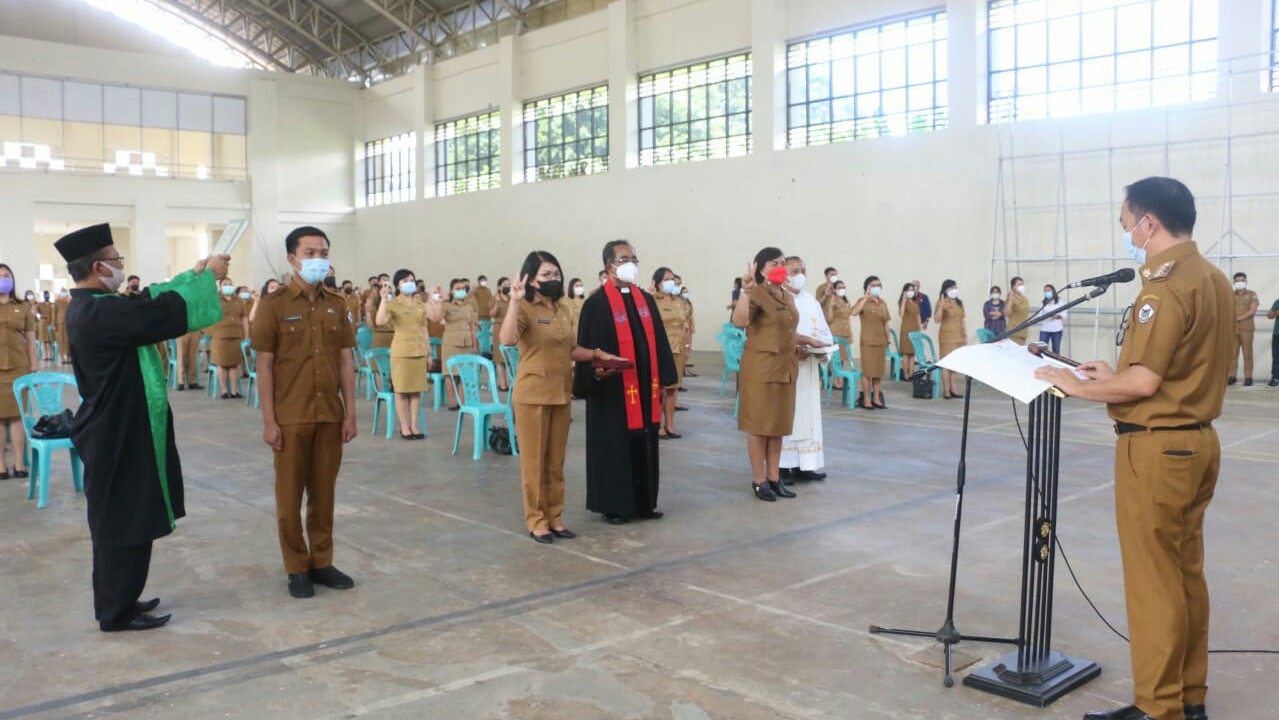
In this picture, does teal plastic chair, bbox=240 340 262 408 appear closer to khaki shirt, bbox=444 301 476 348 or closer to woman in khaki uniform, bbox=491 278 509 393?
khaki shirt, bbox=444 301 476 348

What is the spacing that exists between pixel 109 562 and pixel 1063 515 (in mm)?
4854

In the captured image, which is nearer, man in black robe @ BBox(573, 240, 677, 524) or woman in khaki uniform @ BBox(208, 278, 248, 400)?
man in black robe @ BBox(573, 240, 677, 524)

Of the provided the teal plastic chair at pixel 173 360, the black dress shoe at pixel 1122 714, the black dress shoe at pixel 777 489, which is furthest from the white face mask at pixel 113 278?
the teal plastic chair at pixel 173 360

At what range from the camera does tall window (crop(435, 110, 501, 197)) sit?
2367cm

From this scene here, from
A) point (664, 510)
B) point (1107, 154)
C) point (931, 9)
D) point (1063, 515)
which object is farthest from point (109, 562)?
→ point (931, 9)

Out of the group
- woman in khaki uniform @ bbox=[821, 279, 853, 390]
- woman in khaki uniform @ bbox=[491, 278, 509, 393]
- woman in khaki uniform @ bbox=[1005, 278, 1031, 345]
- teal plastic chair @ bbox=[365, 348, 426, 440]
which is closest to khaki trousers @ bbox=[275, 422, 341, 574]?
teal plastic chair @ bbox=[365, 348, 426, 440]

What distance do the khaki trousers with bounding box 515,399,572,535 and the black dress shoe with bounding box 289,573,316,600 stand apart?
1.25 meters

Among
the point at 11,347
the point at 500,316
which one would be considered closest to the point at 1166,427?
the point at 11,347

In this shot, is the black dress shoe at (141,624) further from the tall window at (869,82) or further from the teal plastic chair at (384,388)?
the tall window at (869,82)

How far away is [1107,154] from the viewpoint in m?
13.8

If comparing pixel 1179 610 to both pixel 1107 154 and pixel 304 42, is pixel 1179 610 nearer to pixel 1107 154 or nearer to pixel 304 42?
pixel 1107 154

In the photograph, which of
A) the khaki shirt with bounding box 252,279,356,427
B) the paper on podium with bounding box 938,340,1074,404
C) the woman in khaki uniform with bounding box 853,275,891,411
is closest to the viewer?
the paper on podium with bounding box 938,340,1074,404

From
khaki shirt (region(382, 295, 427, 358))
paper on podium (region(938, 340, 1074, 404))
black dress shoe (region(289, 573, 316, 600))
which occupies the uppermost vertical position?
khaki shirt (region(382, 295, 427, 358))

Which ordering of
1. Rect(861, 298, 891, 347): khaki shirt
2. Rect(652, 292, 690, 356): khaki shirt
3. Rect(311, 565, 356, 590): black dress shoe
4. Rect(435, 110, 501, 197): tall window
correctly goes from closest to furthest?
Rect(311, 565, 356, 590): black dress shoe < Rect(652, 292, 690, 356): khaki shirt < Rect(861, 298, 891, 347): khaki shirt < Rect(435, 110, 501, 197): tall window
